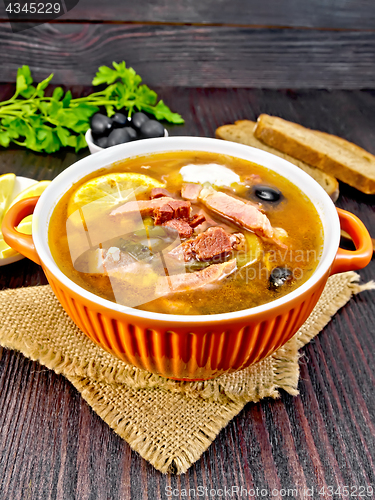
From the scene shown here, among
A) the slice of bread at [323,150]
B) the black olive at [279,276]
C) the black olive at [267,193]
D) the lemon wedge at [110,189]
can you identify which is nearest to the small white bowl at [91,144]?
the slice of bread at [323,150]

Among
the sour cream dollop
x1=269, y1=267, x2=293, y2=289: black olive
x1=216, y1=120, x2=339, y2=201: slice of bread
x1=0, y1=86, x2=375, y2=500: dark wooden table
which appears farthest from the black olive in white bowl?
x1=269, y1=267, x2=293, y2=289: black olive

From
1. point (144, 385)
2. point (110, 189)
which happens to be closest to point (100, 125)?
point (110, 189)

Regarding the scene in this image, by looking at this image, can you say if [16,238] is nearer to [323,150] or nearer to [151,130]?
[151,130]

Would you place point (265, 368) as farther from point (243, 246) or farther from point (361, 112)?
point (361, 112)

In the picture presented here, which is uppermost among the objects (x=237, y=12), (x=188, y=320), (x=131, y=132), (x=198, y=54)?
(x=237, y=12)

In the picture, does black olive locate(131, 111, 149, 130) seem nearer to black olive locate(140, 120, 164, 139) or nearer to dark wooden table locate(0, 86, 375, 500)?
black olive locate(140, 120, 164, 139)

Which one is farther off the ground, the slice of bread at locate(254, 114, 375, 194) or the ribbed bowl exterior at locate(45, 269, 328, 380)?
the ribbed bowl exterior at locate(45, 269, 328, 380)

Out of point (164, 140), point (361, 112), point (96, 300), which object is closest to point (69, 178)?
point (164, 140)

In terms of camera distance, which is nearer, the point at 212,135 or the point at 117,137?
the point at 117,137
